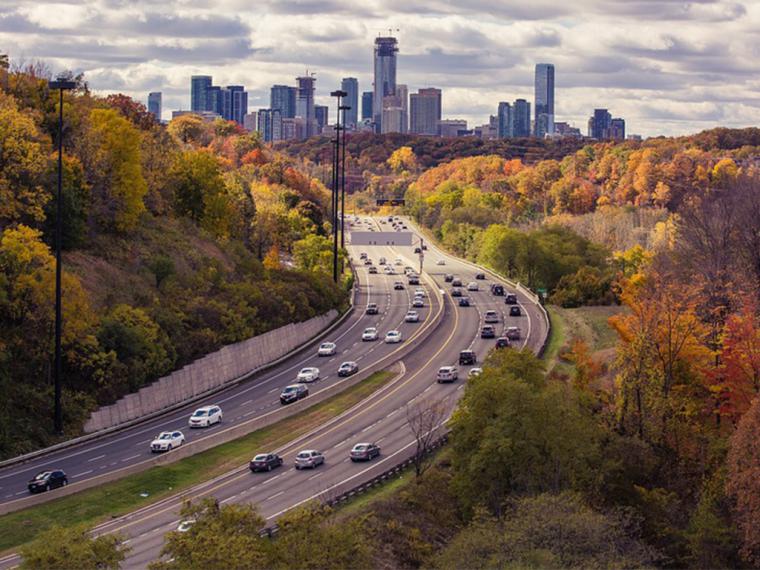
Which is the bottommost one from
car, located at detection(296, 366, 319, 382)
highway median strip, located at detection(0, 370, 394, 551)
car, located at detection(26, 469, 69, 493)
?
highway median strip, located at detection(0, 370, 394, 551)

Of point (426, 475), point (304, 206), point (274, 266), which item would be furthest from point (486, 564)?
point (304, 206)

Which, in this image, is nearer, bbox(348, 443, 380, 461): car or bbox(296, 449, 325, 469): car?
bbox(296, 449, 325, 469): car

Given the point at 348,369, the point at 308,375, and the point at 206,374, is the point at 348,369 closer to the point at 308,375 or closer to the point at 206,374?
the point at 308,375

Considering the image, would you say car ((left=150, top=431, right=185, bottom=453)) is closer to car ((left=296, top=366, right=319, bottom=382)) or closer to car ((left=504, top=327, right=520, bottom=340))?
car ((left=296, top=366, right=319, bottom=382))

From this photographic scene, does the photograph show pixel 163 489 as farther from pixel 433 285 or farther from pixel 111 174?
pixel 433 285

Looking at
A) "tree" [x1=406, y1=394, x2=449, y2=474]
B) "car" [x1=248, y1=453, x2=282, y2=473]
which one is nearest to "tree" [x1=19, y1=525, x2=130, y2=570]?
"car" [x1=248, y1=453, x2=282, y2=473]
